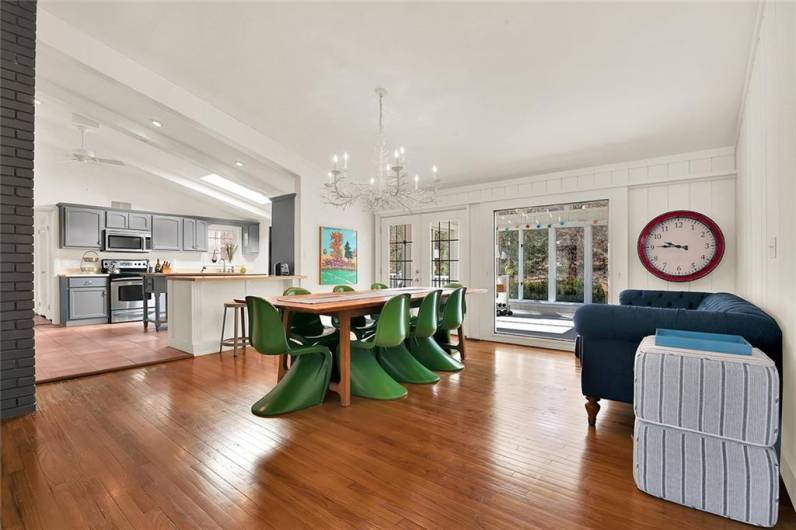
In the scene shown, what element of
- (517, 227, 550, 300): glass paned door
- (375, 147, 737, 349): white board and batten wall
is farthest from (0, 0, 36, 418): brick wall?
(517, 227, 550, 300): glass paned door

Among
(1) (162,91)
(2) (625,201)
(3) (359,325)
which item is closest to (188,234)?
(1) (162,91)

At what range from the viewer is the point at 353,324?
15.2 ft

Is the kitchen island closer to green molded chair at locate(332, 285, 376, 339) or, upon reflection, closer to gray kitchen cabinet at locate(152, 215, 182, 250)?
green molded chair at locate(332, 285, 376, 339)

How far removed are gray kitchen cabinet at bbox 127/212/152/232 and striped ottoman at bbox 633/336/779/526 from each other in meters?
8.73

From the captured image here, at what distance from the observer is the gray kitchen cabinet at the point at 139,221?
7491 millimetres

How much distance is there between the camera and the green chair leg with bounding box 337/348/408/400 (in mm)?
3090

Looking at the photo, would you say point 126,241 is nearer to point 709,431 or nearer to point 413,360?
point 413,360

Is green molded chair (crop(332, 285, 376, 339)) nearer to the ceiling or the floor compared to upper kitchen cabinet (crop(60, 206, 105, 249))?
nearer to the floor

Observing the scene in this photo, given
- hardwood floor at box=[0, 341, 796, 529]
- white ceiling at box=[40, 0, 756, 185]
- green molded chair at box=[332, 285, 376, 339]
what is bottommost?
hardwood floor at box=[0, 341, 796, 529]

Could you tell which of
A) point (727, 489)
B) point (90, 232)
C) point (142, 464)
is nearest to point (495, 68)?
point (727, 489)

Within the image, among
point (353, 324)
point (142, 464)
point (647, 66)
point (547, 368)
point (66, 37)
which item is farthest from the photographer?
point (353, 324)

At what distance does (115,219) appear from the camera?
287 inches

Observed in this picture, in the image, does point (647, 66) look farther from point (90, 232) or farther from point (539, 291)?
point (90, 232)

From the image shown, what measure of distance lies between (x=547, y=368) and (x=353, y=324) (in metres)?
2.29
